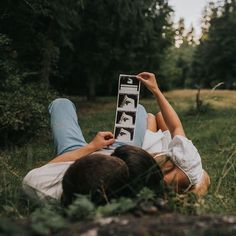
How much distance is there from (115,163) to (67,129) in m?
1.44

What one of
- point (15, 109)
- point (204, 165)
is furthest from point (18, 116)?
point (204, 165)

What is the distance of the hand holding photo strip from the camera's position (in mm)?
4109

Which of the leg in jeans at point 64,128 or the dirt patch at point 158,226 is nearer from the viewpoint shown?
the dirt patch at point 158,226

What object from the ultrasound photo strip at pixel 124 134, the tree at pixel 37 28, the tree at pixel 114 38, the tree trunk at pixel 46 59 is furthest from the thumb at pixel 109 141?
the tree at pixel 114 38

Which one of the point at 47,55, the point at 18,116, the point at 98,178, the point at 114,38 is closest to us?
the point at 98,178

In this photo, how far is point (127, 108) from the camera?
13.7 ft

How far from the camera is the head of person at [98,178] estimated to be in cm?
283

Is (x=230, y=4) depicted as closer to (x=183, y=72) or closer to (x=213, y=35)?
(x=213, y=35)

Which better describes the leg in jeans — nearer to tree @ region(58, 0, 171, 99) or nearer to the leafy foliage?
the leafy foliage

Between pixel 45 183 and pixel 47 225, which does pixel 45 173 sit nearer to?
pixel 45 183

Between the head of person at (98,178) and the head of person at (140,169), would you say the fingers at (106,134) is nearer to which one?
the head of person at (140,169)

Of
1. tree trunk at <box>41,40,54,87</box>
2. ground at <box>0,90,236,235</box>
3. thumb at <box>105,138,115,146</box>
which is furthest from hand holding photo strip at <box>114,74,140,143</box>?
tree trunk at <box>41,40,54,87</box>

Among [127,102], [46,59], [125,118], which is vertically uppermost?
[46,59]

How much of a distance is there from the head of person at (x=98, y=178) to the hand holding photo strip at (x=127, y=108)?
3.77ft
